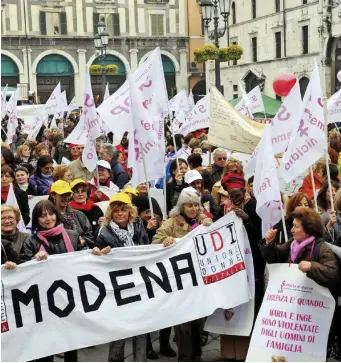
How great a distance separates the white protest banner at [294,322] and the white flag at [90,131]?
429 centimetres

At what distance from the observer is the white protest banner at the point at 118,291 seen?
520cm

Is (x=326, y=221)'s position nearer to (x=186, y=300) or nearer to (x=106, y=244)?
(x=186, y=300)

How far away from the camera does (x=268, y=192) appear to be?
577 cm

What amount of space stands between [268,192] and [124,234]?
1.29 m

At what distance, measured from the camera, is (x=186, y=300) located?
5.79 m

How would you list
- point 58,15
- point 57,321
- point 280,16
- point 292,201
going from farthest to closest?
point 58,15
point 280,16
point 292,201
point 57,321

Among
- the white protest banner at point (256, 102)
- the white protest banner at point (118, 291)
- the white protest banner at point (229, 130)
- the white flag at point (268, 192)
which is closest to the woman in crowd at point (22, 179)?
Result: the white protest banner at point (229, 130)

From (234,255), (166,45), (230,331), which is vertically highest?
(166,45)

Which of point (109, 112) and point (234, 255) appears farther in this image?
point (109, 112)

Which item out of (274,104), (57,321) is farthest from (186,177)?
(274,104)

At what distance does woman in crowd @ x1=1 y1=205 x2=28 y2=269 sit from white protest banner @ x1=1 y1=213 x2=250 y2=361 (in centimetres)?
18

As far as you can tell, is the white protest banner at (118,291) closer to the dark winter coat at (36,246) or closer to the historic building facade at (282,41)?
the dark winter coat at (36,246)

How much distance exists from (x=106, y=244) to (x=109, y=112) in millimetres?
3880

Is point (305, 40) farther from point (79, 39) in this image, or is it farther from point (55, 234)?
point (55, 234)
